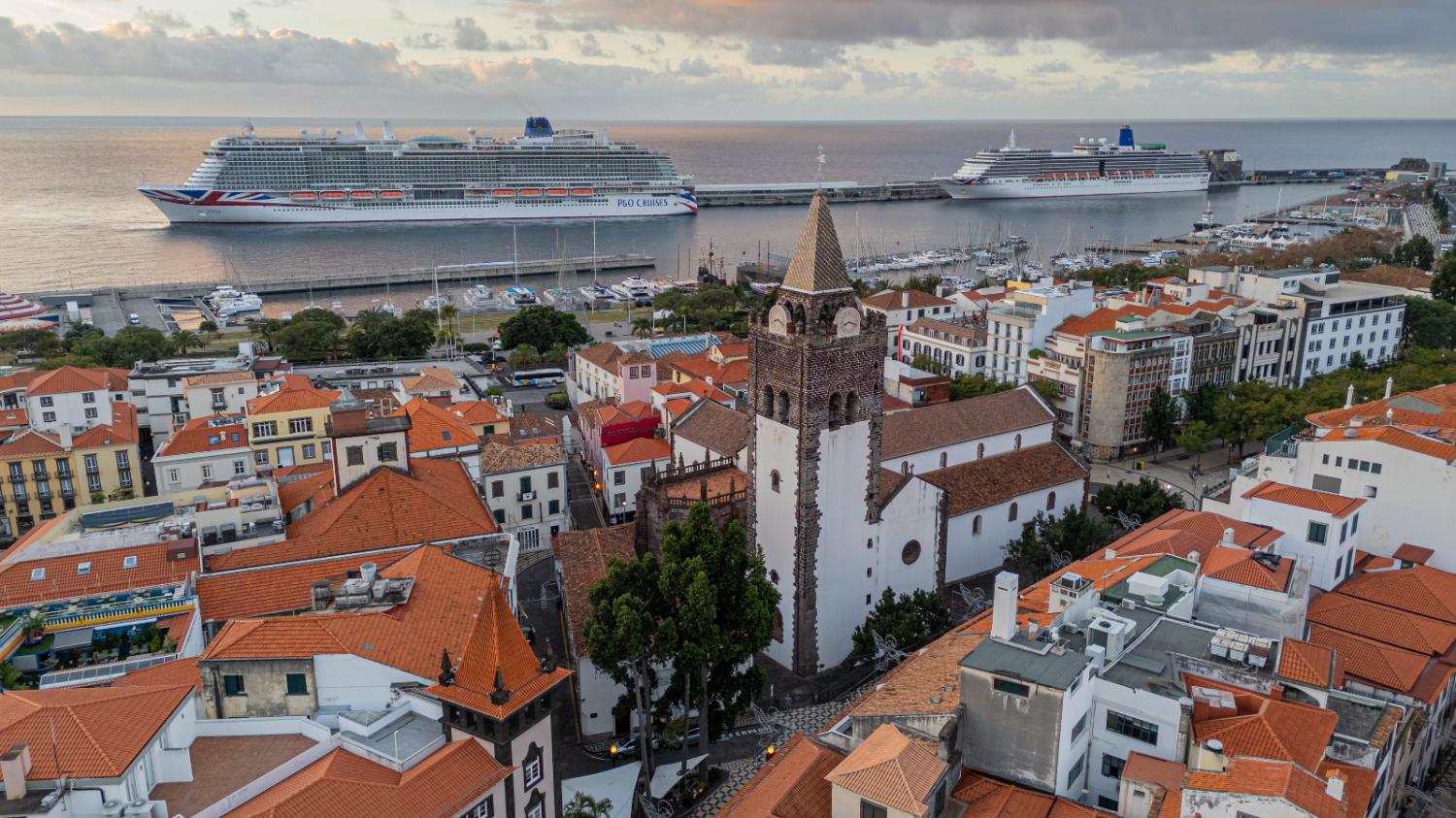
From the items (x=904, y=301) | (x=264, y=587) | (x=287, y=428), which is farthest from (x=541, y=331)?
(x=264, y=587)

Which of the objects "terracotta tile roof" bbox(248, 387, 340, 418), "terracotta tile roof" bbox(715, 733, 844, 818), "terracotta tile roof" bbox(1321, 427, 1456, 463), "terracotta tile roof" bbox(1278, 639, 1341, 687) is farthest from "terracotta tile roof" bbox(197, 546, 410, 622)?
"terracotta tile roof" bbox(1321, 427, 1456, 463)

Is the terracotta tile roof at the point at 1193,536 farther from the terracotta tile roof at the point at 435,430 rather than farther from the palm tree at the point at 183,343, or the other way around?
the palm tree at the point at 183,343

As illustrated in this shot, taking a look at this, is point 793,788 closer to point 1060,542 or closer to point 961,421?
point 1060,542

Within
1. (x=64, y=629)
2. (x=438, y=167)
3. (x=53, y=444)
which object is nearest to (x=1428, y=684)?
(x=64, y=629)

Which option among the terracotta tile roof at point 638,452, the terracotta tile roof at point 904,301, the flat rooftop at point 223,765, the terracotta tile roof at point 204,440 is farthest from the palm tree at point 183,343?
the flat rooftop at point 223,765

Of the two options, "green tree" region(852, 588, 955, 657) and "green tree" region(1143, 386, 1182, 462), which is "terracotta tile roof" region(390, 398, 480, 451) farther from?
"green tree" region(1143, 386, 1182, 462)

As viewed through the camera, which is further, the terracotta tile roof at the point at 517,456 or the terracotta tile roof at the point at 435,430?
the terracotta tile roof at the point at 517,456
